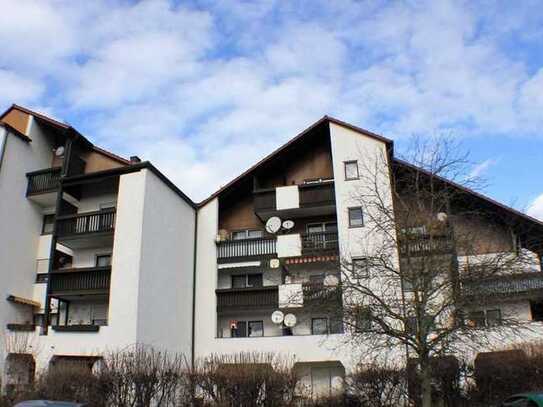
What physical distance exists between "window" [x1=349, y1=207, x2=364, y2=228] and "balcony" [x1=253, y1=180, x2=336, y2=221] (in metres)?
1.06

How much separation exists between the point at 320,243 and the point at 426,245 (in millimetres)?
9276

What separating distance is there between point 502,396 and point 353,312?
7.40 m

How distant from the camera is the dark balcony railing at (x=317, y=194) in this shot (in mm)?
25656

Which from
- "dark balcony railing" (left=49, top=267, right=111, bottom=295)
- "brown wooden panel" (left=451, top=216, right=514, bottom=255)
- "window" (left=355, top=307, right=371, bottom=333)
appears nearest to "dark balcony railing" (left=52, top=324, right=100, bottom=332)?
"dark balcony railing" (left=49, top=267, right=111, bottom=295)

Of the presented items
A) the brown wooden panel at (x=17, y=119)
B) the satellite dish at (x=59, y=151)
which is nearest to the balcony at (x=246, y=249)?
the satellite dish at (x=59, y=151)

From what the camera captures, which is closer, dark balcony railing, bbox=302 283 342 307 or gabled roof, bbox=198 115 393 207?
dark balcony railing, bbox=302 283 342 307

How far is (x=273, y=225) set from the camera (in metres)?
25.9

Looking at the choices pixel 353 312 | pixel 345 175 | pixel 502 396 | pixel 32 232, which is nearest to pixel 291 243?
pixel 345 175

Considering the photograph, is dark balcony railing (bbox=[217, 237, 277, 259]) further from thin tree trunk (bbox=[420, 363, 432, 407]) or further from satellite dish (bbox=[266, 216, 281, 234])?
thin tree trunk (bbox=[420, 363, 432, 407])

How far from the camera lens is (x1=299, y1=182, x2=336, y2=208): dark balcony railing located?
1010 inches

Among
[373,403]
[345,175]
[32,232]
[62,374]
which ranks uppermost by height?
[345,175]

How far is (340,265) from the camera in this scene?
17.3m

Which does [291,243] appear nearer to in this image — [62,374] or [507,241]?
[507,241]

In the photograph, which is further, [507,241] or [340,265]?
[507,241]
